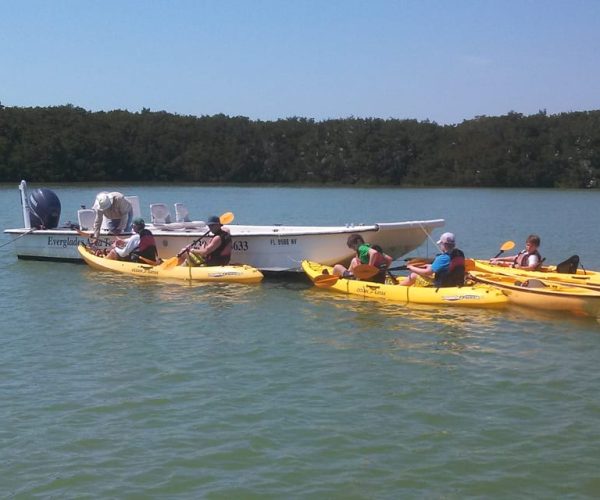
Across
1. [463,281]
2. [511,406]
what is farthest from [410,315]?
[511,406]

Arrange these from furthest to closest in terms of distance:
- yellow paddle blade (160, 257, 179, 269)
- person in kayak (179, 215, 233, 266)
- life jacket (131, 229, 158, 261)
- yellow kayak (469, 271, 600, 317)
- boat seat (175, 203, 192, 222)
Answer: boat seat (175, 203, 192, 222) → life jacket (131, 229, 158, 261) → yellow paddle blade (160, 257, 179, 269) → person in kayak (179, 215, 233, 266) → yellow kayak (469, 271, 600, 317)

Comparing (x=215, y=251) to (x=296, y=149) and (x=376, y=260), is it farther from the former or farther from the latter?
(x=296, y=149)

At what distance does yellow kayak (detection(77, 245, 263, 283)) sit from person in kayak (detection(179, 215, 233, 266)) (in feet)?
0.85

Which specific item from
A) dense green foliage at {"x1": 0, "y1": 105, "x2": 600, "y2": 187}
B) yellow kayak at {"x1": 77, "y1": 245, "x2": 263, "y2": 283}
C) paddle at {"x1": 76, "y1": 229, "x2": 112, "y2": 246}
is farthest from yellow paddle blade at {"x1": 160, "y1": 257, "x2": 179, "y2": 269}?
dense green foliage at {"x1": 0, "y1": 105, "x2": 600, "y2": 187}

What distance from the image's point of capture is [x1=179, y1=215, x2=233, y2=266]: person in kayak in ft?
56.6

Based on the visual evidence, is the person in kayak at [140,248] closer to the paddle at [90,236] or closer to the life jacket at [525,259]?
the paddle at [90,236]

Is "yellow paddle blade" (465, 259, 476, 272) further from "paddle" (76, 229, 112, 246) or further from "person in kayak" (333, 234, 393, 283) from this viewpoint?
"paddle" (76, 229, 112, 246)

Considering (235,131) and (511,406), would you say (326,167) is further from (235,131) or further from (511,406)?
(511,406)

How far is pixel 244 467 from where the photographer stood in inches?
303

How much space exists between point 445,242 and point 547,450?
671 centimetres

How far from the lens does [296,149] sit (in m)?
95.4

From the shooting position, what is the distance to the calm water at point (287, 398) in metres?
7.49

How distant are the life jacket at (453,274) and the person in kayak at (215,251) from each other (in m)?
4.62

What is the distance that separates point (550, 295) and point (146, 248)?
8535mm
